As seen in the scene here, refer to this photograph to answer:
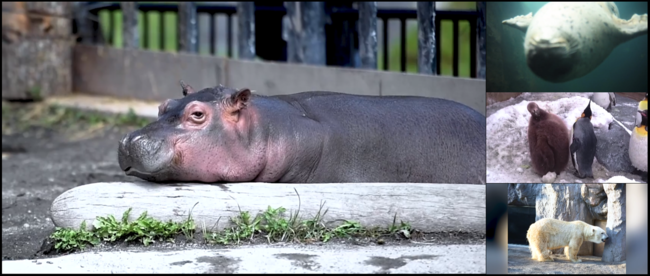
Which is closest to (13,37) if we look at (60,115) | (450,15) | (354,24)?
(60,115)

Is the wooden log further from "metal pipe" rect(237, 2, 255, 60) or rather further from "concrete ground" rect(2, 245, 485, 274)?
"metal pipe" rect(237, 2, 255, 60)

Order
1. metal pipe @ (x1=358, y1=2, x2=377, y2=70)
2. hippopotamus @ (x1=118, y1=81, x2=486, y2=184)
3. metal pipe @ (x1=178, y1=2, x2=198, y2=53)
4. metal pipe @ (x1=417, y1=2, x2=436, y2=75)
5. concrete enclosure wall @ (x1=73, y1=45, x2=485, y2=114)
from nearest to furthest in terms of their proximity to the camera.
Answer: hippopotamus @ (x1=118, y1=81, x2=486, y2=184) < concrete enclosure wall @ (x1=73, y1=45, x2=485, y2=114) < metal pipe @ (x1=417, y1=2, x2=436, y2=75) < metal pipe @ (x1=358, y1=2, x2=377, y2=70) < metal pipe @ (x1=178, y1=2, x2=198, y2=53)

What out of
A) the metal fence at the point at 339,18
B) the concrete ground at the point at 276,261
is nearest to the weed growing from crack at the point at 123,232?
the concrete ground at the point at 276,261

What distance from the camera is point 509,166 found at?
11.6 feet

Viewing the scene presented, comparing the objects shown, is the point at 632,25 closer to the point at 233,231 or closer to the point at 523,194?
the point at 523,194

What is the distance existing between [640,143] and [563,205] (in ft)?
1.20

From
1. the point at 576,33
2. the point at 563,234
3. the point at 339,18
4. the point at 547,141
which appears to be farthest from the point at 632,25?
the point at 339,18

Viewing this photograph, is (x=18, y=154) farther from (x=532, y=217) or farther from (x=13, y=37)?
(x=532, y=217)

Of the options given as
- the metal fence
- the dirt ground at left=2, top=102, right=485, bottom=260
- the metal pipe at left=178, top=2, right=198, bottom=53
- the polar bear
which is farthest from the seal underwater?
the metal pipe at left=178, top=2, right=198, bottom=53

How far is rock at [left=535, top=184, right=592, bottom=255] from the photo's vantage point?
347 cm

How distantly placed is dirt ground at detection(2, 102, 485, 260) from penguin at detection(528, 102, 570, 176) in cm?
128

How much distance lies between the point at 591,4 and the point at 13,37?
29.6 ft

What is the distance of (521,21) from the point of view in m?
3.37

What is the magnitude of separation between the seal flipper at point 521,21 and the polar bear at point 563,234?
2.39 feet
